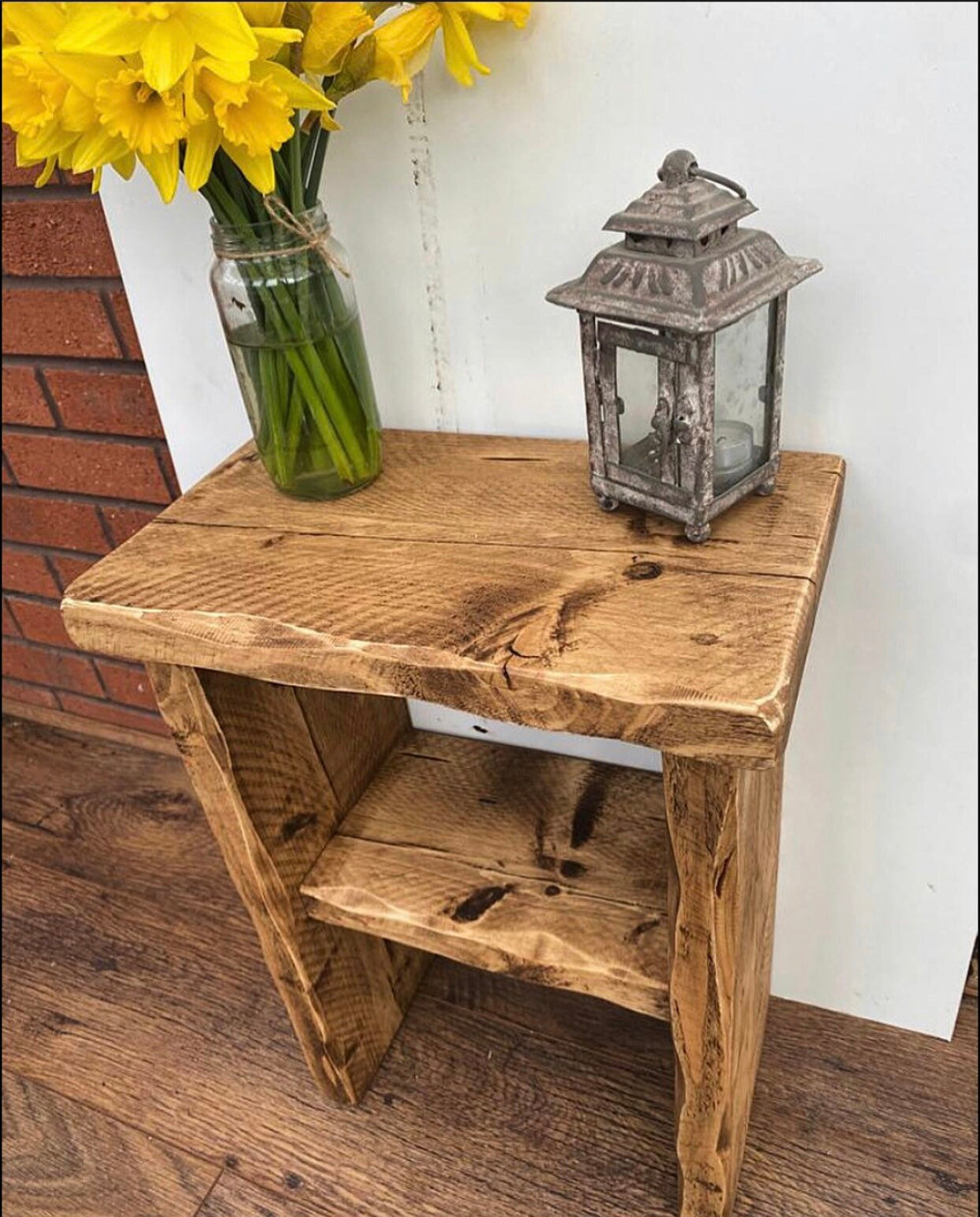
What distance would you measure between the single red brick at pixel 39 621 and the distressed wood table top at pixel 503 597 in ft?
3.00

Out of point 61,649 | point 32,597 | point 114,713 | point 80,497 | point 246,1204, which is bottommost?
point 246,1204

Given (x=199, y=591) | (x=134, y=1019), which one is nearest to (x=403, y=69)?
(x=199, y=591)

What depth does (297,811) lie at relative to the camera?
3.39 feet

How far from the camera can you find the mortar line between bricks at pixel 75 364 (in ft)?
4.34

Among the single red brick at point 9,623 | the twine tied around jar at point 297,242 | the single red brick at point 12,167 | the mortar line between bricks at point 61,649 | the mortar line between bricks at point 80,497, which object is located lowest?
the mortar line between bricks at point 61,649

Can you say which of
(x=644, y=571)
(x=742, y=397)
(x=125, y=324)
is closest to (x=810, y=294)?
(x=742, y=397)

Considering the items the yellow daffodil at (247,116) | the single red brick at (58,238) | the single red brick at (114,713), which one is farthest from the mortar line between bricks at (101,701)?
the yellow daffodil at (247,116)

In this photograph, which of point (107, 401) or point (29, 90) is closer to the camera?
point (29, 90)

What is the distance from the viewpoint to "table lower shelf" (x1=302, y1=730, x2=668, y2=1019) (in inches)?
36.3

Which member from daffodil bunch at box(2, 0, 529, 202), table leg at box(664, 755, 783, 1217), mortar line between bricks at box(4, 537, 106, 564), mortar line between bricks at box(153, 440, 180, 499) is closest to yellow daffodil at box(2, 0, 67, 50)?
daffodil bunch at box(2, 0, 529, 202)

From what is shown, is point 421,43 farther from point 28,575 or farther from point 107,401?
point 28,575

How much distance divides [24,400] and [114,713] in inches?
23.4

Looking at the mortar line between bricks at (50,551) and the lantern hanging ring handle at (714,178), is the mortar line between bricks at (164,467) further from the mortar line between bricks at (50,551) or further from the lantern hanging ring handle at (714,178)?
the lantern hanging ring handle at (714,178)

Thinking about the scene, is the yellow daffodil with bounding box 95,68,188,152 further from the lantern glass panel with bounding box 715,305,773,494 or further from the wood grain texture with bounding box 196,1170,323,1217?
the wood grain texture with bounding box 196,1170,323,1217
